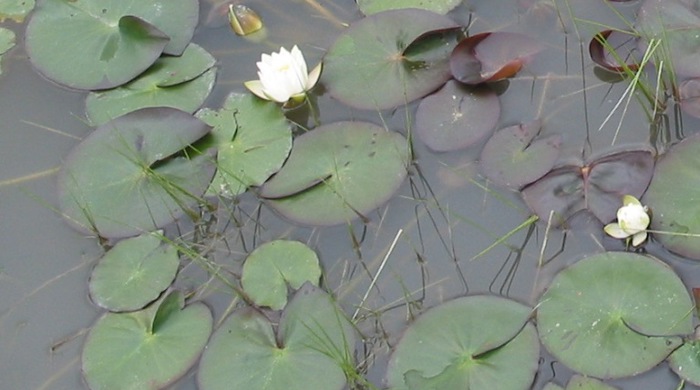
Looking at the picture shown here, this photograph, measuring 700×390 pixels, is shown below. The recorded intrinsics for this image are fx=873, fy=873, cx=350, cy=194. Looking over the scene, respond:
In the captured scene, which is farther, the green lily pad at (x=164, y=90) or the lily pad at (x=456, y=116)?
the green lily pad at (x=164, y=90)

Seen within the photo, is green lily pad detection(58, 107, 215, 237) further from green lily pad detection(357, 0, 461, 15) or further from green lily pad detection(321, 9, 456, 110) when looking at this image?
green lily pad detection(357, 0, 461, 15)

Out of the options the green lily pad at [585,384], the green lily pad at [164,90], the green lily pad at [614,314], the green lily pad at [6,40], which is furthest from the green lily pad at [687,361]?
the green lily pad at [6,40]

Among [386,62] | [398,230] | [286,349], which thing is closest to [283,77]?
[386,62]

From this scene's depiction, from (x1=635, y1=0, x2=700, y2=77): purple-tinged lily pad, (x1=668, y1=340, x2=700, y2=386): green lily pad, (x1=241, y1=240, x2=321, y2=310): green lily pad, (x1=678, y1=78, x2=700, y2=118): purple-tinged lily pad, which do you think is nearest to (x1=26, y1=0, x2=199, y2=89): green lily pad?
(x1=241, y1=240, x2=321, y2=310): green lily pad

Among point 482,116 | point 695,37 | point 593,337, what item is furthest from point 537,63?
point 593,337

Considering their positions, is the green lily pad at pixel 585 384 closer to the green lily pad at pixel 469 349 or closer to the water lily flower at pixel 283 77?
the green lily pad at pixel 469 349

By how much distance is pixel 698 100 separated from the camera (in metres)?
2.38

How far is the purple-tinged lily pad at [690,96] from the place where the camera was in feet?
7.79

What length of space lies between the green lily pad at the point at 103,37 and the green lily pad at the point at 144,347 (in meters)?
0.82

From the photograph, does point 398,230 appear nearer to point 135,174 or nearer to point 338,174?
point 338,174

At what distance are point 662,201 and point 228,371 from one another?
1.17m

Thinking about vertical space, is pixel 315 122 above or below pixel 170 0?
below

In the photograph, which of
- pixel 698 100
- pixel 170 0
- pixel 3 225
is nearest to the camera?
pixel 698 100

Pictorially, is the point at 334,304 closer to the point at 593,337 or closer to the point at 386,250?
the point at 386,250
